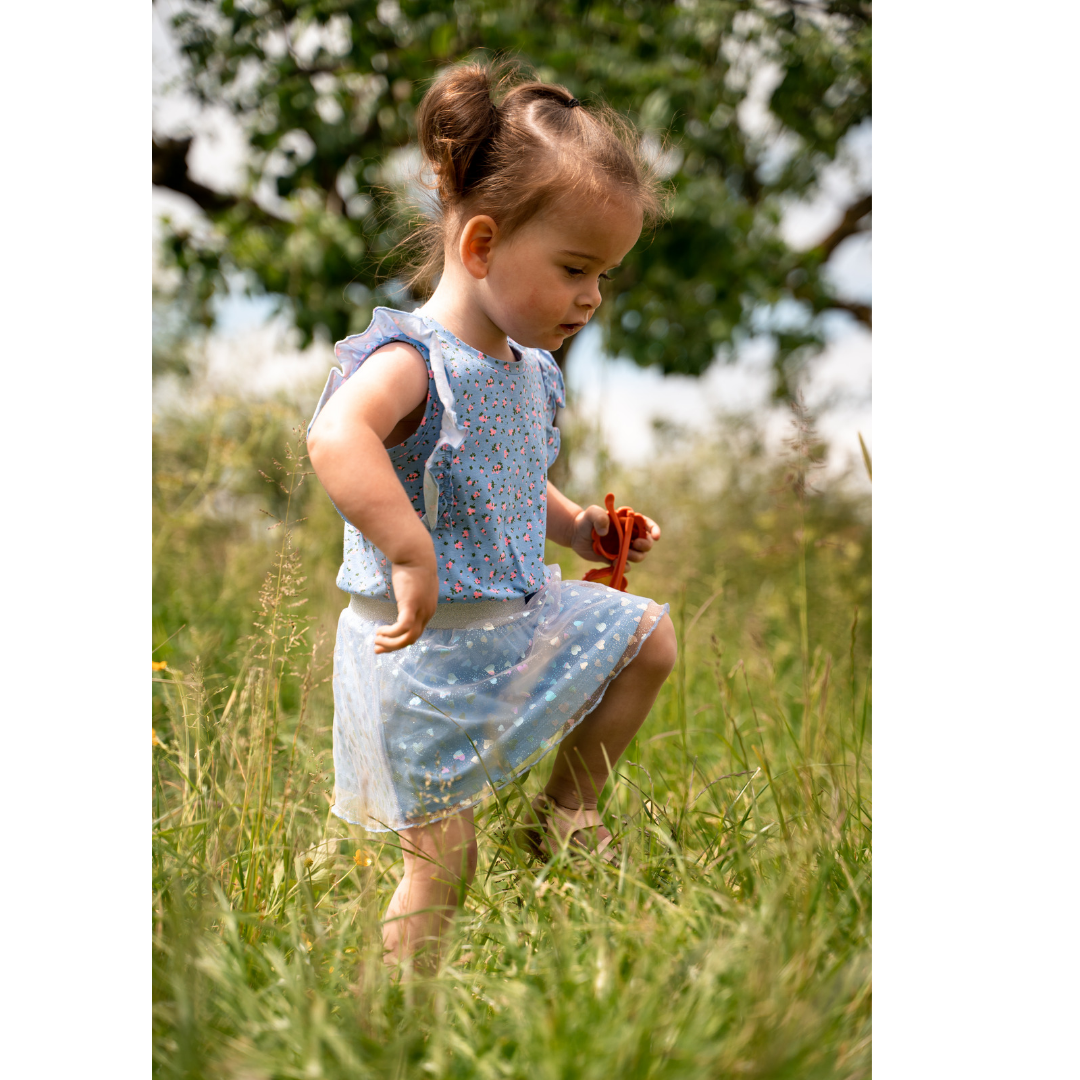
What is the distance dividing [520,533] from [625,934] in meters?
0.60

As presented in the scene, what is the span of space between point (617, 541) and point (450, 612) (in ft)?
1.34

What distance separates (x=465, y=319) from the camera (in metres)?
1.46

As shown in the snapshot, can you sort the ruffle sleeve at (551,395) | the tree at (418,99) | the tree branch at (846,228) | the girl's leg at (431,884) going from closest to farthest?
the girl's leg at (431,884) → the ruffle sleeve at (551,395) → the tree at (418,99) → the tree branch at (846,228)

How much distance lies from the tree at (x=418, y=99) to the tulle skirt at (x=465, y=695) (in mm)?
1784

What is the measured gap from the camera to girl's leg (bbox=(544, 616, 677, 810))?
58.7 inches

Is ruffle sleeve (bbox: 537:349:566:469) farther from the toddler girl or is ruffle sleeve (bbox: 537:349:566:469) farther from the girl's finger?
the girl's finger

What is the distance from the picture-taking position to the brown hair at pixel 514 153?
139 cm

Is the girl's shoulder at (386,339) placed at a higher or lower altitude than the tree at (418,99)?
lower

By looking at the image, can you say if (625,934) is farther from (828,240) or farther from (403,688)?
(828,240)

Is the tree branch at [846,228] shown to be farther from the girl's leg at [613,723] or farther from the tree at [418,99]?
the girl's leg at [613,723]

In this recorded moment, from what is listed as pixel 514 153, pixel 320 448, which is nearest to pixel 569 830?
pixel 320 448

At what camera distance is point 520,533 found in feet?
4.94

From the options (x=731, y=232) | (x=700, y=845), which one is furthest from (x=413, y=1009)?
(x=731, y=232)

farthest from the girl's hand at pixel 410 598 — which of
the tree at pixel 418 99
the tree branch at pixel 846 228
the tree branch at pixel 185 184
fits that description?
the tree branch at pixel 846 228
